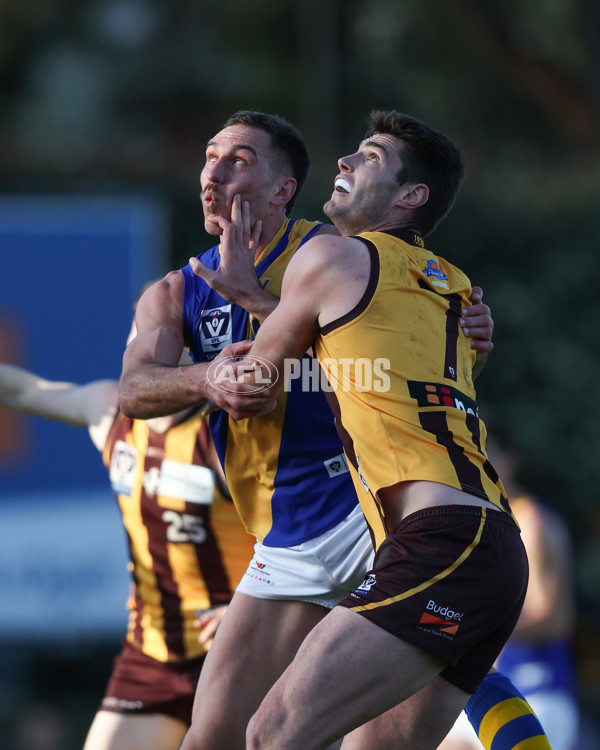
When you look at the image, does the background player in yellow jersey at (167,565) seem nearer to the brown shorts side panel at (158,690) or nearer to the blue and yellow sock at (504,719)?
the brown shorts side panel at (158,690)

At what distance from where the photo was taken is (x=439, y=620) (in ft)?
10.7

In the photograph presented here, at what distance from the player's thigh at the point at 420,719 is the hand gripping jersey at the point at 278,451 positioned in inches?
31.4

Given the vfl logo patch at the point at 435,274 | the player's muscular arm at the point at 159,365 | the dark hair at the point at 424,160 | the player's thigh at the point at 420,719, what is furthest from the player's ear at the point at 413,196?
the player's thigh at the point at 420,719

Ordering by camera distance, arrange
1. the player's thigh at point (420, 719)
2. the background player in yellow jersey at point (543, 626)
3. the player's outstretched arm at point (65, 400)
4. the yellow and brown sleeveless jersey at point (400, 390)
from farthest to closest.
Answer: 1. the background player in yellow jersey at point (543, 626)
2. the player's outstretched arm at point (65, 400)
3. the player's thigh at point (420, 719)
4. the yellow and brown sleeveless jersey at point (400, 390)

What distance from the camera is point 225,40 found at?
58.9 ft

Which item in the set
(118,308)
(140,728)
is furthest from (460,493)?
(118,308)

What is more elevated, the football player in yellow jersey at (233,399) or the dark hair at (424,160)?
the dark hair at (424,160)

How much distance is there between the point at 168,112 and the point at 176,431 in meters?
12.4

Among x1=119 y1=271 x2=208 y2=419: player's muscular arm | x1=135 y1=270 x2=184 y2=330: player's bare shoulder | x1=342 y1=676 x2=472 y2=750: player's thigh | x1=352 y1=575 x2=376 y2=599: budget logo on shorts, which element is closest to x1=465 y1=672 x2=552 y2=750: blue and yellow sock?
x1=342 y1=676 x2=472 y2=750: player's thigh

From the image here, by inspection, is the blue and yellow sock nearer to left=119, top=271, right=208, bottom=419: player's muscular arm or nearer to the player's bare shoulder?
left=119, top=271, right=208, bottom=419: player's muscular arm

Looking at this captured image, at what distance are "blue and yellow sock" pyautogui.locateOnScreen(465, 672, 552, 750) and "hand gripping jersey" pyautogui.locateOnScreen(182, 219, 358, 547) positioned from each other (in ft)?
2.82

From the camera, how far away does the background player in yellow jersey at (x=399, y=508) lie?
326cm

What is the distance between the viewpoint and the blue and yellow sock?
13.4 feet

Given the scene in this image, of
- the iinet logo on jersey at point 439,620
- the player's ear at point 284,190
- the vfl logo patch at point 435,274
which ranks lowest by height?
the iinet logo on jersey at point 439,620
